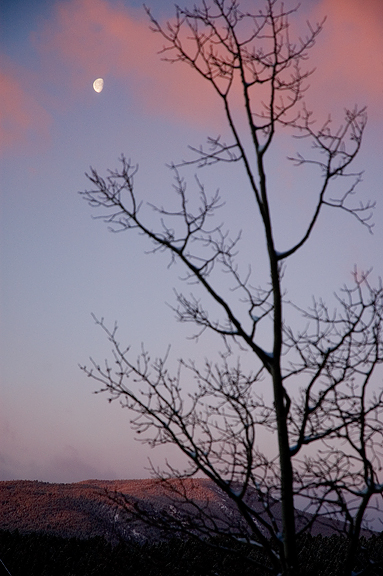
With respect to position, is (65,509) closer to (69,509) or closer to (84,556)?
(69,509)

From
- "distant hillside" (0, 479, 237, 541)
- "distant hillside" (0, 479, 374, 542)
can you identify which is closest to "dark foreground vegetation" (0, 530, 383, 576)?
"distant hillside" (0, 479, 374, 542)

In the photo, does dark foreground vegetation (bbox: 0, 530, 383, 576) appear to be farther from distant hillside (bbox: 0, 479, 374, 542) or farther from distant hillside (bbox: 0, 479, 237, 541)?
distant hillside (bbox: 0, 479, 237, 541)

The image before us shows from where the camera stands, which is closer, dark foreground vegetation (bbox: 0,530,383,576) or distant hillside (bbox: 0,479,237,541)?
dark foreground vegetation (bbox: 0,530,383,576)

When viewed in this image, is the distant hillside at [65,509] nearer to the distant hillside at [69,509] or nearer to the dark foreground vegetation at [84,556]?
the distant hillside at [69,509]

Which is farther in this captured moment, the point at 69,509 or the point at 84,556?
the point at 69,509

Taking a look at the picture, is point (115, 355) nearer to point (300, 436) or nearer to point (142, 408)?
point (142, 408)

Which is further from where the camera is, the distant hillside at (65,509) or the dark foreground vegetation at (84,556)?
Answer: the distant hillside at (65,509)

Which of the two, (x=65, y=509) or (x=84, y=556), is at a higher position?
(x=65, y=509)

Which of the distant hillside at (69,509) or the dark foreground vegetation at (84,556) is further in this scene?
the distant hillside at (69,509)

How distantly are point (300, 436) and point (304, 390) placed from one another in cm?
51

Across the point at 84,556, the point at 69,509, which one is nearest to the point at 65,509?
the point at 69,509

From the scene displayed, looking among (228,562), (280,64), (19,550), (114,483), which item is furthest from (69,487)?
(280,64)

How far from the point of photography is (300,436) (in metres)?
4.98

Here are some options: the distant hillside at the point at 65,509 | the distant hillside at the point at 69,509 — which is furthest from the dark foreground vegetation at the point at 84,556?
the distant hillside at the point at 65,509
